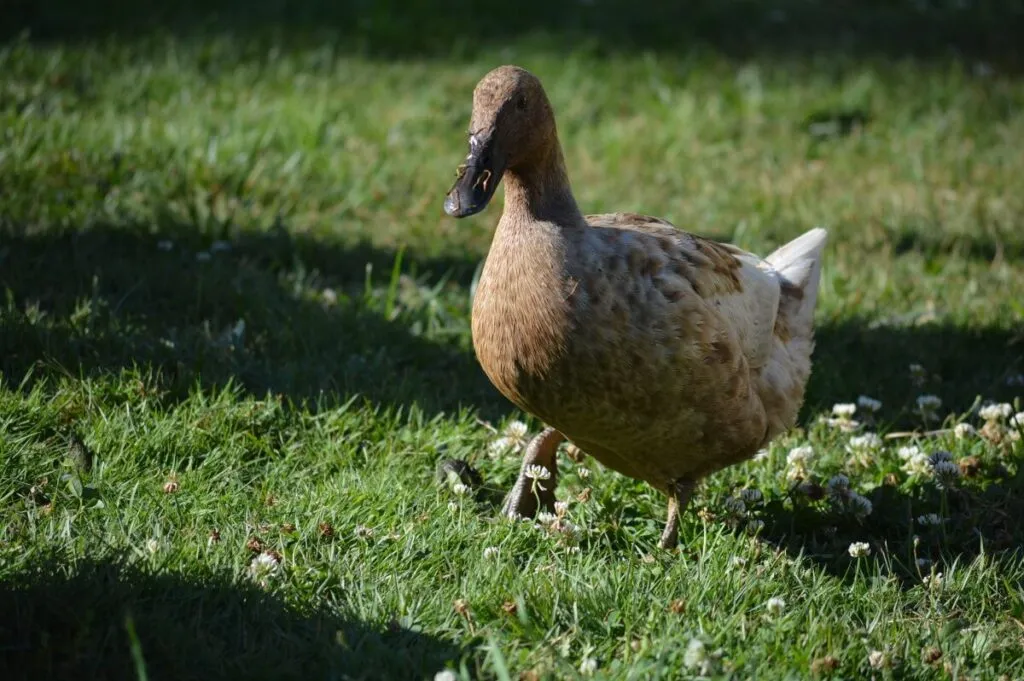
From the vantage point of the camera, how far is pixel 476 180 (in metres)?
3.06

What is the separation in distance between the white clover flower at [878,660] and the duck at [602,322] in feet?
2.44

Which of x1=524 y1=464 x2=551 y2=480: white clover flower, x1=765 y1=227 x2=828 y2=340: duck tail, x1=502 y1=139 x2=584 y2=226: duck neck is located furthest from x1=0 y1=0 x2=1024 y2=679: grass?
x1=502 y1=139 x2=584 y2=226: duck neck

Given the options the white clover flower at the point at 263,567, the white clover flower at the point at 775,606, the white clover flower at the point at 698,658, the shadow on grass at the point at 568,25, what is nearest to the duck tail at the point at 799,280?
the white clover flower at the point at 775,606

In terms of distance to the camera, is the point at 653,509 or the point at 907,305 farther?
the point at 907,305

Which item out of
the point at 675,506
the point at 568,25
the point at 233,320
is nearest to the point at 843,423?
the point at 675,506

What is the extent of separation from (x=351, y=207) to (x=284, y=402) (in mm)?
1954

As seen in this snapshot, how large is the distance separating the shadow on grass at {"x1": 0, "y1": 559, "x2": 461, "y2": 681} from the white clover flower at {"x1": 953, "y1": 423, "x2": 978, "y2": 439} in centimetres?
206

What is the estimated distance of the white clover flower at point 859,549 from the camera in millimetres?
3348

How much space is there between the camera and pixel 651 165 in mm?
6461

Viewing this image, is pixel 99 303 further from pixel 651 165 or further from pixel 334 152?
pixel 651 165

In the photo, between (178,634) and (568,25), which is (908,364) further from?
(568,25)

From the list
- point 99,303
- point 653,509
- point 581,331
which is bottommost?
point 653,509

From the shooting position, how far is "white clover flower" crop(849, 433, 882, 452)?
3.89 meters

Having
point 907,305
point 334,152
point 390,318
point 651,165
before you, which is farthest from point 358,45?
point 907,305
